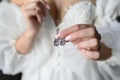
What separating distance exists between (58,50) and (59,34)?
8.7 inches

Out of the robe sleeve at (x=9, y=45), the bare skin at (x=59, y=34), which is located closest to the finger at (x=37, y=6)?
the bare skin at (x=59, y=34)

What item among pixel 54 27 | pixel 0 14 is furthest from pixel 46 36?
pixel 0 14

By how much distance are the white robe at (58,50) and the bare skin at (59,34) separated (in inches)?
1.1

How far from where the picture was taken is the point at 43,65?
937 mm

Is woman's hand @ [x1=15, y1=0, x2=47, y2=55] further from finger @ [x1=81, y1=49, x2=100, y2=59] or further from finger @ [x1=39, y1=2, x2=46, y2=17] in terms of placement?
finger @ [x1=81, y1=49, x2=100, y2=59]

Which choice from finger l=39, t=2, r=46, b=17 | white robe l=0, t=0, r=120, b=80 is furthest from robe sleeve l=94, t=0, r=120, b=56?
finger l=39, t=2, r=46, b=17

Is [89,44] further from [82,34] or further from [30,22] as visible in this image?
[30,22]

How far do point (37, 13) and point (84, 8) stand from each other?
0.50 feet

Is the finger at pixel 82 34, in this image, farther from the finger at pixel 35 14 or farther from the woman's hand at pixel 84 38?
the finger at pixel 35 14

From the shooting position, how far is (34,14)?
34.0 inches

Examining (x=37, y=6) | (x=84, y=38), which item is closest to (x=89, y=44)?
(x=84, y=38)

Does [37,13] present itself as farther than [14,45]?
No

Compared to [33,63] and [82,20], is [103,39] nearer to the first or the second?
[82,20]

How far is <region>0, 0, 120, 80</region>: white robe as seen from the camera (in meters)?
0.88
